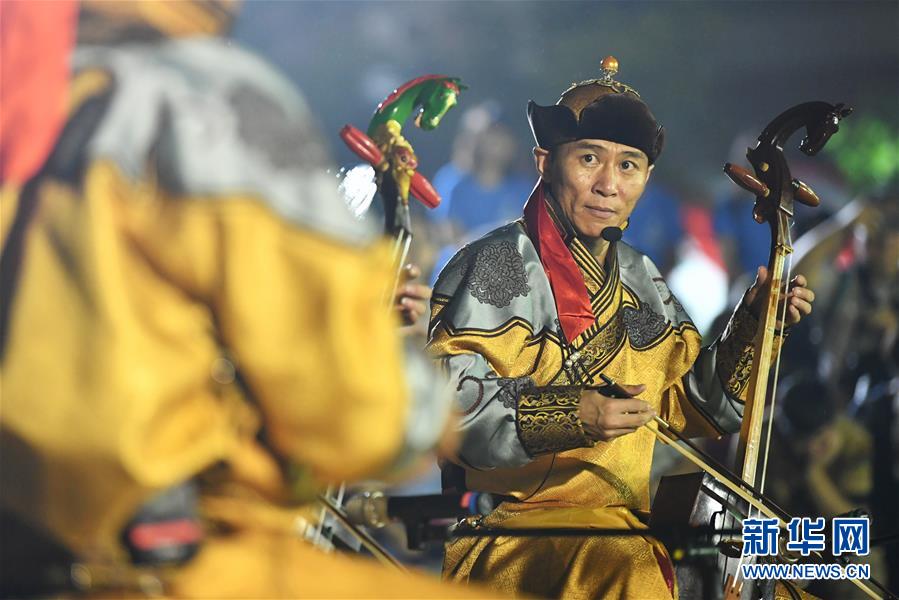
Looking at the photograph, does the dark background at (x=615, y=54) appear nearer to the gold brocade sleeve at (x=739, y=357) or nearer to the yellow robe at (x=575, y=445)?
the yellow robe at (x=575, y=445)

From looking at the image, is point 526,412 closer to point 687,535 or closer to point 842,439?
point 687,535

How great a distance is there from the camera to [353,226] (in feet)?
5.24

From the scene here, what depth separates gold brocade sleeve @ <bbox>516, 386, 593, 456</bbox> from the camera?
2.71 m

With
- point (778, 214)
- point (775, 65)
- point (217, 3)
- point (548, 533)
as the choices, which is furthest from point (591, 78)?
point (217, 3)

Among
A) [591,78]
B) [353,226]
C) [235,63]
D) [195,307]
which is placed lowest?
[195,307]

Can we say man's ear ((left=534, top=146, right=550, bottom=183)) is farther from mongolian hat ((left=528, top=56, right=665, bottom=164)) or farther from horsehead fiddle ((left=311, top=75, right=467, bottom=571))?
horsehead fiddle ((left=311, top=75, right=467, bottom=571))

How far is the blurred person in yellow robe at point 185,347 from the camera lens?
1508mm

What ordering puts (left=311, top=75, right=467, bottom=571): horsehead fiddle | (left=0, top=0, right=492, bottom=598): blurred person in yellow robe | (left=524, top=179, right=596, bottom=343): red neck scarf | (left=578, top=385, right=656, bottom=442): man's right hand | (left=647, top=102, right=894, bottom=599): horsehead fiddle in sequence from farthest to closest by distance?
(left=524, top=179, right=596, bottom=343): red neck scarf
(left=647, top=102, right=894, bottom=599): horsehead fiddle
(left=578, top=385, right=656, bottom=442): man's right hand
(left=311, top=75, right=467, bottom=571): horsehead fiddle
(left=0, top=0, right=492, bottom=598): blurred person in yellow robe

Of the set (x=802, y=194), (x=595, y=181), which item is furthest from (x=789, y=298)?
(x=595, y=181)

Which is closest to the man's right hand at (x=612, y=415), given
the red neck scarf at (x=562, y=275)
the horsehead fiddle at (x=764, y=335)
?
the horsehead fiddle at (x=764, y=335)

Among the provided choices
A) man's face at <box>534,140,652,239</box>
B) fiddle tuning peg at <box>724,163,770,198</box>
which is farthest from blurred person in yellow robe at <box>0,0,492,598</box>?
fiddle tuning peg at <box>724,163,770,198</box>

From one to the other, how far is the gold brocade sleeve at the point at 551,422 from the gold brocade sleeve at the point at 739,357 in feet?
1.99

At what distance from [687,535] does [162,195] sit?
121 centimetres

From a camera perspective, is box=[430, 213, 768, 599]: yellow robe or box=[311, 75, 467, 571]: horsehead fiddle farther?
box=[430, 213, 768, 599]: yellow robe
